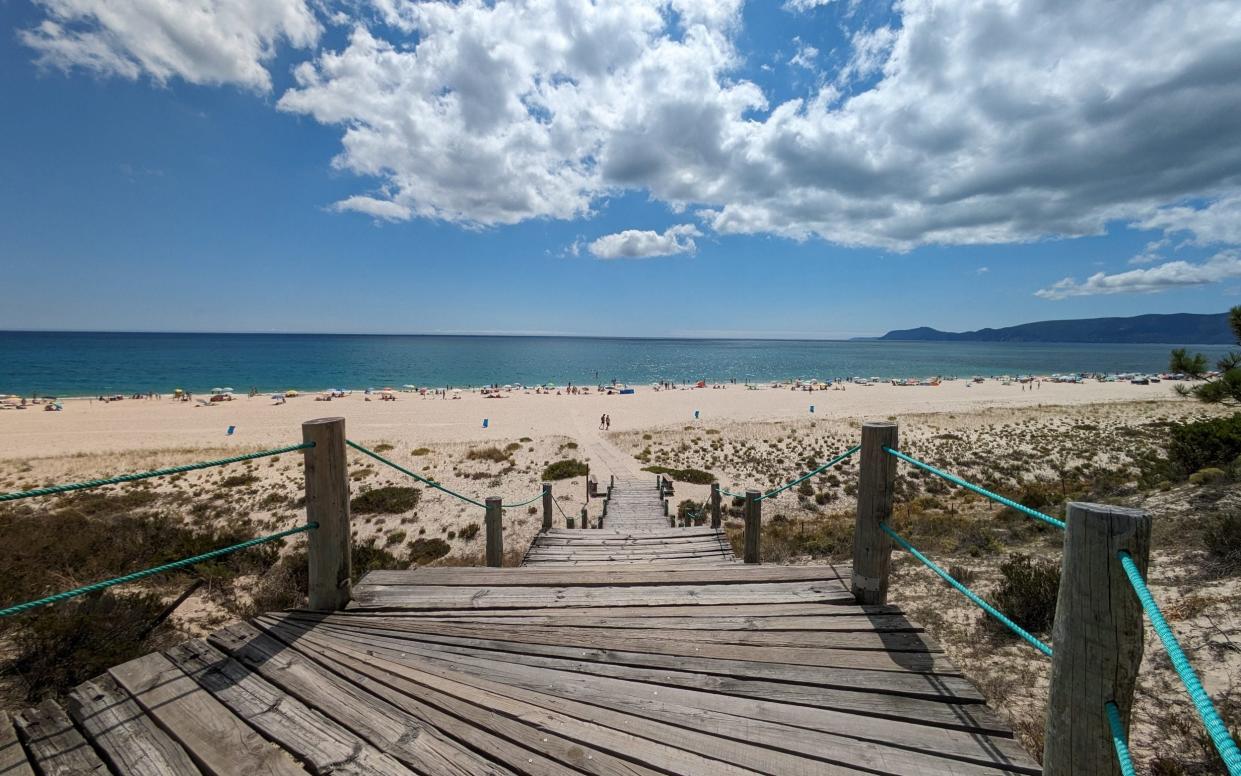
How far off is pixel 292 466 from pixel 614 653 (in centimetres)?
2009

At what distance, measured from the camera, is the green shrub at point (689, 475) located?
691 inches

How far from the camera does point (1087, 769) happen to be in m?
1.74

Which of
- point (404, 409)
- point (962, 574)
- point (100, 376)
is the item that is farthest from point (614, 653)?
point (100, 376)

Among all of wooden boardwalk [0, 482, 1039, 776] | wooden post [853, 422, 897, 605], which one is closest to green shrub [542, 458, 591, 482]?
wooden boardwalk [0, 482, 1039, 776]

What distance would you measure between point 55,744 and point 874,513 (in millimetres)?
4434

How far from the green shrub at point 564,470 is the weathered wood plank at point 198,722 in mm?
14853

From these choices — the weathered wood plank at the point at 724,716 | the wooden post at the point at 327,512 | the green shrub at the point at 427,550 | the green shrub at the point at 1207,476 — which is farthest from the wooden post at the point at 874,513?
the green shrub at the point at 1207,476

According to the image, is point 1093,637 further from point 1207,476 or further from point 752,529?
point 1207,476

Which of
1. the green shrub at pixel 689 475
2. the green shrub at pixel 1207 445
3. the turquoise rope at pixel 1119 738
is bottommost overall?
the green shrub at pixel 689 475

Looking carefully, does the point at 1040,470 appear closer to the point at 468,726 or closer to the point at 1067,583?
the point at 1067,583

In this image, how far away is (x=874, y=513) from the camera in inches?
137

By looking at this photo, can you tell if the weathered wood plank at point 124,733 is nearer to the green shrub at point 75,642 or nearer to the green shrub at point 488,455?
the green shrub at point 75,642

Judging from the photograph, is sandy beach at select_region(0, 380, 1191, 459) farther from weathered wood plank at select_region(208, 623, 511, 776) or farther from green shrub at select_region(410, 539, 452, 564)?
weathered wood plank at select_region(208, 623, 511, 776)

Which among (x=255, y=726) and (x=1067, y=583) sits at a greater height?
(x=1067, y=583)
